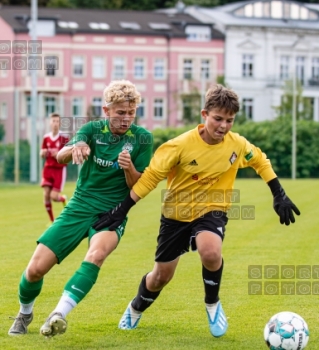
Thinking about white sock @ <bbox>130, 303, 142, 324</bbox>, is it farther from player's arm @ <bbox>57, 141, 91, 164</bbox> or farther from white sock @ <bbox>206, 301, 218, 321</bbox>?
player's arm @ <bbox>57, 141, 91, 164</bbox>

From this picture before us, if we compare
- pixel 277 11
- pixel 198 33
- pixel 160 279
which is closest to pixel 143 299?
pixel 160 279

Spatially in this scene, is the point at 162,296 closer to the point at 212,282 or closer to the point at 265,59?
the point at 212,282

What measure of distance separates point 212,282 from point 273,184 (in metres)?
0.94

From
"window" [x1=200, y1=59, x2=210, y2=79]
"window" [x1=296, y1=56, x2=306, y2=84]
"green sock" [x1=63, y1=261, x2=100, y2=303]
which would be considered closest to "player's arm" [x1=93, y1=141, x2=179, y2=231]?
"green sock" [x1=63, y1=261, x2=100, y2=303]

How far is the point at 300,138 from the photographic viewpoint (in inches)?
1937

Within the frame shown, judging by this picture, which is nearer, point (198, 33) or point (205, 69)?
point (205, 69)

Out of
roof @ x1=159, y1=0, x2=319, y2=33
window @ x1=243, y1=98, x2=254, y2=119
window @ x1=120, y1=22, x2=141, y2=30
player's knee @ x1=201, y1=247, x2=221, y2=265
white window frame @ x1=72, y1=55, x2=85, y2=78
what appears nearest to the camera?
player's knee @ x1=201, y1=247, x2=221, y2=265

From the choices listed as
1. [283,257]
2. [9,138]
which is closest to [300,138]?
[9,138]

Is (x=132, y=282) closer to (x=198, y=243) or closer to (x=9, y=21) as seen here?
(x=198, y=243)

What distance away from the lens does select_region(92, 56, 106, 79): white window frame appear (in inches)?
2280

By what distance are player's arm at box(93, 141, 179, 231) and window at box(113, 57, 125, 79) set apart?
167ft

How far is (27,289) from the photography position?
7.27m

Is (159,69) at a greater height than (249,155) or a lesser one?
greater

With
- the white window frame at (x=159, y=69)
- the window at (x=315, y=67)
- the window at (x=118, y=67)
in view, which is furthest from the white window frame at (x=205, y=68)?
the window at (x=315, y=67)
